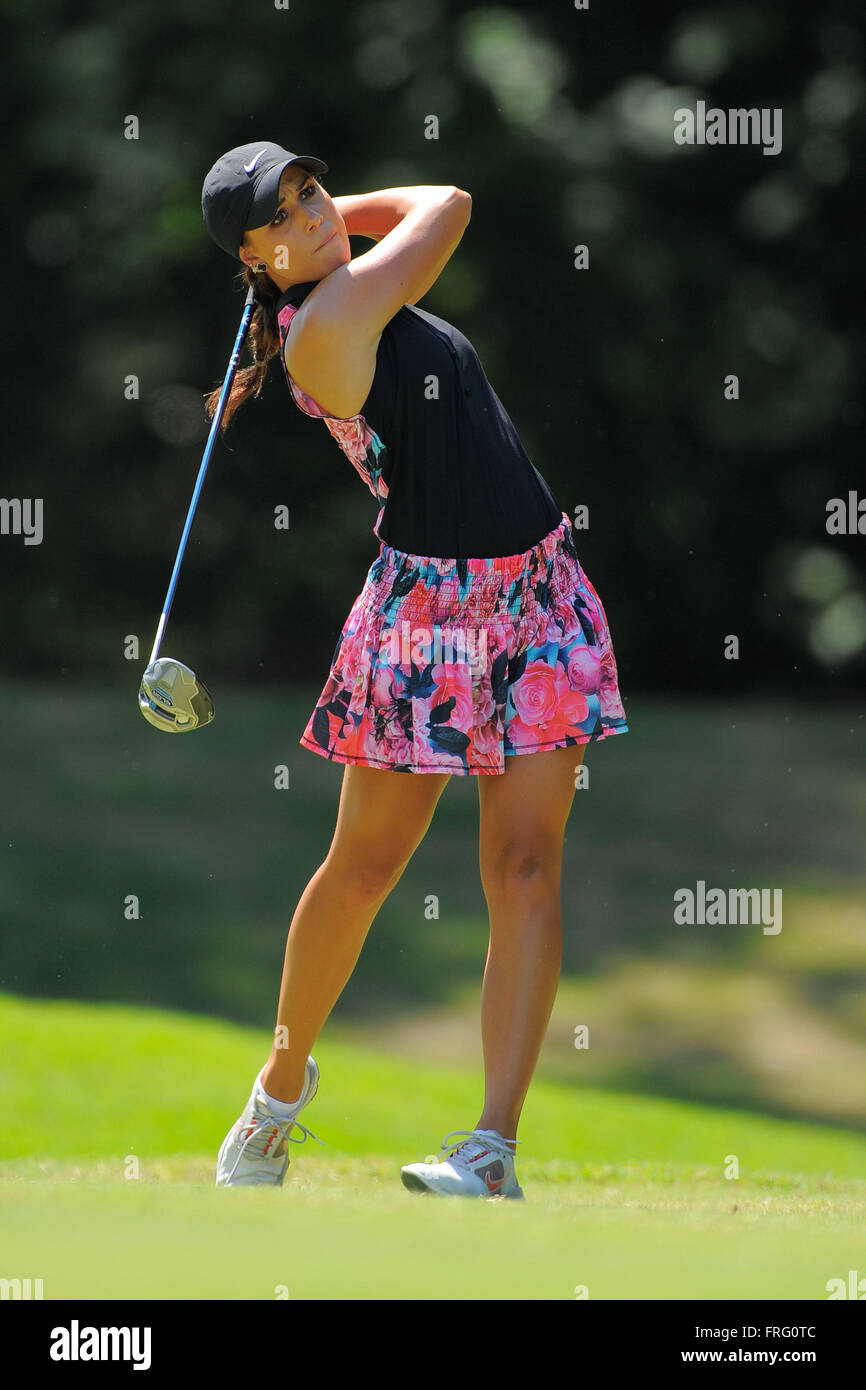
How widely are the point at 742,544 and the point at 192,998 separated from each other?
173 inches

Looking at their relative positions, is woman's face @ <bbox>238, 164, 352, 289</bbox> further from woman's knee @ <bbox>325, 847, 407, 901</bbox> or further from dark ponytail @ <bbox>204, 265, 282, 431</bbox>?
woman's knee @ <bbox>325, 847, 407, 901</bbox>

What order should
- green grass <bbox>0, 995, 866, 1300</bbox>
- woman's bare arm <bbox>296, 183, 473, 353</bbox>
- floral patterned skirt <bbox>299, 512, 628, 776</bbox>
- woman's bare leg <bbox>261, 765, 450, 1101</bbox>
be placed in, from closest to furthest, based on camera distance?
green grass <bbox>0, 995, 866, 1300</bbox>, woman's bare arm <bbox>296, 183, 473, 353</bbox>, floral patterned skirt <bbox>299, 512, 628, 776</bbox>, woman's bare leg <bbox>261, 765, 450, 1101</bbox>

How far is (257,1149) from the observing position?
2.84 metres

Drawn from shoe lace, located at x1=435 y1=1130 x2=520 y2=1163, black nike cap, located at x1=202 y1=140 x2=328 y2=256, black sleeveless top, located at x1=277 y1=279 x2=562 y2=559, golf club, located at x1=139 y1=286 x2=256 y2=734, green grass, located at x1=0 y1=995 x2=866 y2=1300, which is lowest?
green grass, located at x1=0 y1=995 x2=866 y2=1300

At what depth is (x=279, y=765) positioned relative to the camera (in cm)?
672

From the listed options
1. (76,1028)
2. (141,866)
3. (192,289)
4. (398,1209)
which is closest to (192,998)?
(76,1028)

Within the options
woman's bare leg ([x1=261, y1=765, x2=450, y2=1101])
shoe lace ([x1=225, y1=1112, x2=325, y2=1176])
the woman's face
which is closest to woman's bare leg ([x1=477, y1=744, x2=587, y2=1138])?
woman's bare leg ([x1=261, y1=765, x2=450, y2=1101])

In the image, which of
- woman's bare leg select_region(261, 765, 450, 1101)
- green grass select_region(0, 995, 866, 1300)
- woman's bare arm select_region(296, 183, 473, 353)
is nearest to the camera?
green grass select_region(0, 995, 866, 1300)

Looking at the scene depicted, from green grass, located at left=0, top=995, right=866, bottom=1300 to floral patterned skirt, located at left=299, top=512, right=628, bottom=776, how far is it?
0.64 meters

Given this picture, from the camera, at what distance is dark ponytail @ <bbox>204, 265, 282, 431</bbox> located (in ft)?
9.19

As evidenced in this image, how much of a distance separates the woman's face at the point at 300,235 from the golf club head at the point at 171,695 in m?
0.59

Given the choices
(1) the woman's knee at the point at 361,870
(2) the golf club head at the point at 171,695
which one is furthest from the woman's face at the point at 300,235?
(1) the woman's knee at the point at 361,870

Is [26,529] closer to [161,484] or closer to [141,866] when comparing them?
[161,484]

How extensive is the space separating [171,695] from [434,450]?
53cm
